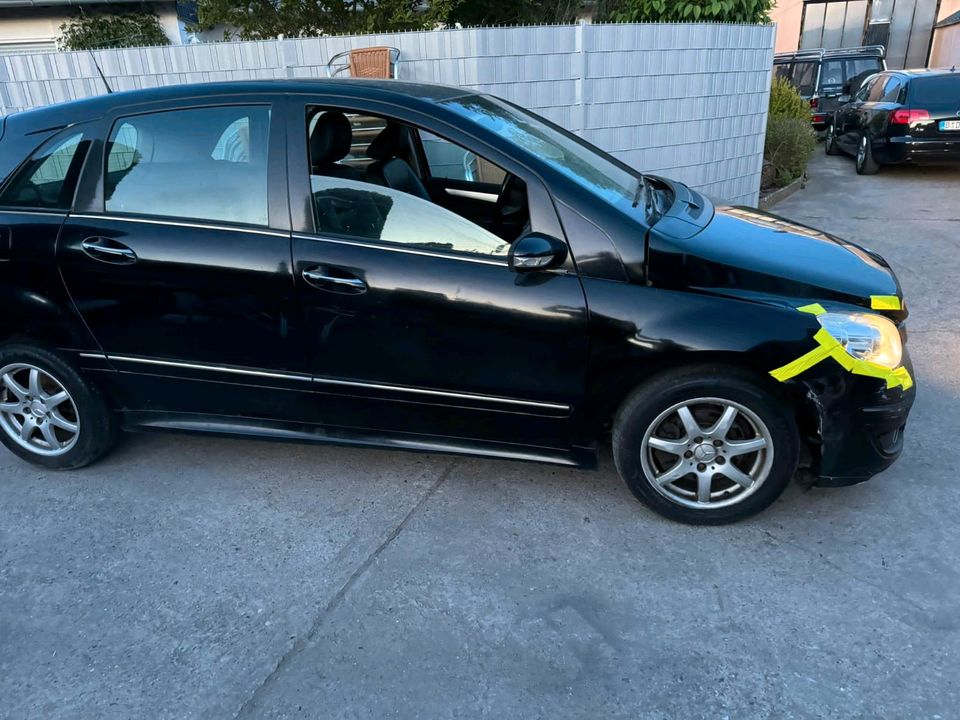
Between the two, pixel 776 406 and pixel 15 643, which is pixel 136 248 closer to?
pixel 15 643

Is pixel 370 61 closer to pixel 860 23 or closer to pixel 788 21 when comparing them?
pixel 788 21

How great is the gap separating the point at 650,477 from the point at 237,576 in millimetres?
1635

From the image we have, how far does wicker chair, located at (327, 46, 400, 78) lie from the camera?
6340mm

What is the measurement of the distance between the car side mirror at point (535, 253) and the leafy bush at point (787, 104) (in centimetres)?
894

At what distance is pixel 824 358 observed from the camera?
2.68 meters

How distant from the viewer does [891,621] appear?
2.46 metres

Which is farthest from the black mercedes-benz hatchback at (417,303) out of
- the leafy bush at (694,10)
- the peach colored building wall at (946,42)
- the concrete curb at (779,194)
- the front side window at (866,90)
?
the peach colored building wall at (946,42)

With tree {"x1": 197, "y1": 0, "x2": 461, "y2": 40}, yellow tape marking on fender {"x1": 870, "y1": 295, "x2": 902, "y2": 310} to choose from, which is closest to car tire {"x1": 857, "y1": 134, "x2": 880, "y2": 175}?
tree {"x1": 197, "y1": 0, "x2": 461, "y2": 40}

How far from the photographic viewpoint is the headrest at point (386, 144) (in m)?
3.71

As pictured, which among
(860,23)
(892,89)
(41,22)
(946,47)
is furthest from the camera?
(860,23)

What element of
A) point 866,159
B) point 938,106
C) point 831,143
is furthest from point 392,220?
point 831,143

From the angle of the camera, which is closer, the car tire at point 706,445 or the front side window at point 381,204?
the car tire at point 706,445

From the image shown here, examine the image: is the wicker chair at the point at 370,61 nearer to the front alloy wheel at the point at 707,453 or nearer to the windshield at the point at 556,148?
the windshield at the point at 556,148

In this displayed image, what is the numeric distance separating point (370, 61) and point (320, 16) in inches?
155
